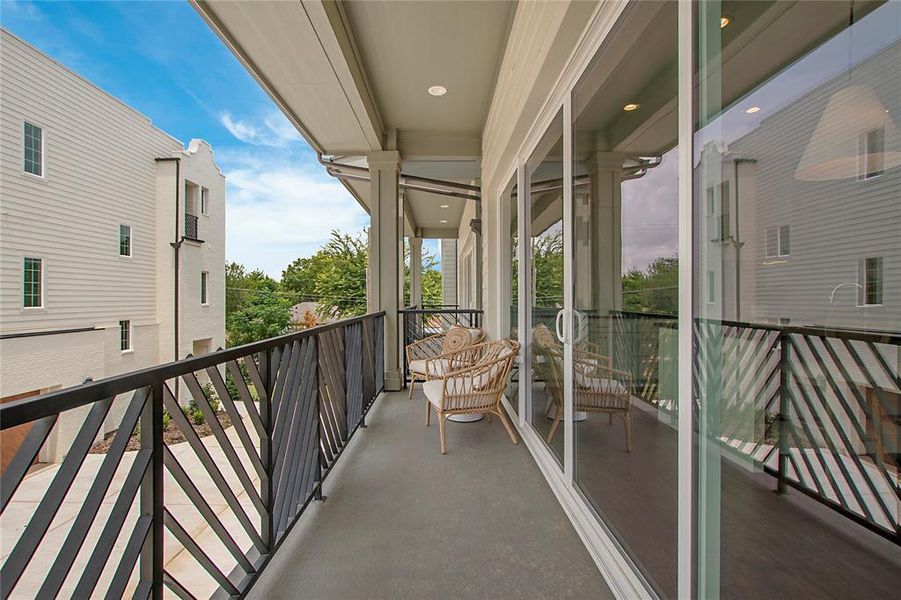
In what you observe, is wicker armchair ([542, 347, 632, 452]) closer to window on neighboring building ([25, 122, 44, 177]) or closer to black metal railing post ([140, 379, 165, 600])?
black metal railing post ([140, 379, 165, 600])

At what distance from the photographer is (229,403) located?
4.67ft

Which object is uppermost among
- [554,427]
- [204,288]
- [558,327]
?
[204,288]

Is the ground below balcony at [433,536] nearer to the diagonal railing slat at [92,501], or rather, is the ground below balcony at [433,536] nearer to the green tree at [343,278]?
the diagonal railing slat at [92,501]

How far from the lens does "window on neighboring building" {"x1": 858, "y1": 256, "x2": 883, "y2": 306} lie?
61cm

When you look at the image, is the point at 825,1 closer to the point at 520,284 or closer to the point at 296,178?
the point at 520,284

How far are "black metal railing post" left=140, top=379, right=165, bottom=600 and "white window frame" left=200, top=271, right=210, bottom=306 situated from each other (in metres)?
16.0

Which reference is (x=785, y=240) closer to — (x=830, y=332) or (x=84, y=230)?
(x=830, y=332)

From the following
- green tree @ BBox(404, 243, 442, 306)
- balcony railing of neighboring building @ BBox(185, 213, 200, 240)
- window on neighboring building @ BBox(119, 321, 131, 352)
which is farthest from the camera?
green tree @ BBox(404, 243, 442, 306)

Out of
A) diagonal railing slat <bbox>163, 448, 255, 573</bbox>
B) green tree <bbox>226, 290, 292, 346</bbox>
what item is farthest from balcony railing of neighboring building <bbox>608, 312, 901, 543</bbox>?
green tree <bbox>226, 290, 292, 346</bbox>

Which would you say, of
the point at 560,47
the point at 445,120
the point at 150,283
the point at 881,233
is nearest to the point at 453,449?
the point at 560,47

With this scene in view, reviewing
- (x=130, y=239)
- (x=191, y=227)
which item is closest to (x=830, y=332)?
(x=130, y=239)

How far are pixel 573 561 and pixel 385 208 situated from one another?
3868 millimetres

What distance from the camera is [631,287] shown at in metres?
1.44

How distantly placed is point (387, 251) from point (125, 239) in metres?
10.3
